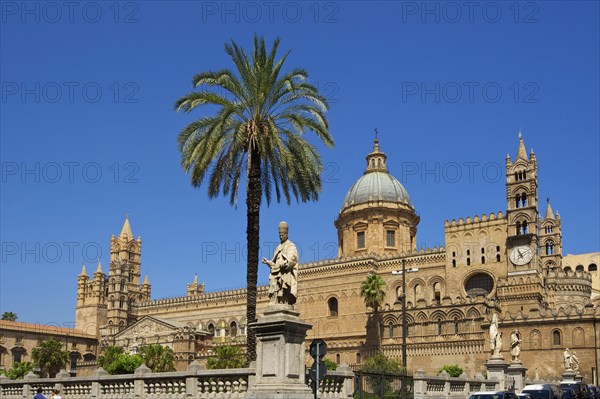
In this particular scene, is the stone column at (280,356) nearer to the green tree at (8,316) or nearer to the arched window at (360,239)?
the arched window at (360,239)

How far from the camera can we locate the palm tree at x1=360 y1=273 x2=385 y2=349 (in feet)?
218

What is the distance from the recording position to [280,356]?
1515 centimetres

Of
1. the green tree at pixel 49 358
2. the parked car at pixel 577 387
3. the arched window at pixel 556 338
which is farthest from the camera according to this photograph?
the green tree at pixel 49 358

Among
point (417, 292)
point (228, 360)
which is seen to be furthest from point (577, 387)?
point (417, 292)

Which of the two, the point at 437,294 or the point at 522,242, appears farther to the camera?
the point at 437,294

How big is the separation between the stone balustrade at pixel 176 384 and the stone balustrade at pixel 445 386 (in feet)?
24.6

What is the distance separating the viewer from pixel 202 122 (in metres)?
27.0

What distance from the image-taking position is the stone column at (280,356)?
15039mm

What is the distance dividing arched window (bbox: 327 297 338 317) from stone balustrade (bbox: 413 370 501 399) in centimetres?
4219

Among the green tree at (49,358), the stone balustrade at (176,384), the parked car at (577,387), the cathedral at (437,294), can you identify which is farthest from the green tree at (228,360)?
the stone balustrade at (176,384)

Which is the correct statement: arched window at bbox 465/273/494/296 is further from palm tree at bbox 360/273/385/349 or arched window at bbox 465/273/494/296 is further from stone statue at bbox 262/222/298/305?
stone statue at bbox 262/222/298/305

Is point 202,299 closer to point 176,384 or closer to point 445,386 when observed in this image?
point 445,386

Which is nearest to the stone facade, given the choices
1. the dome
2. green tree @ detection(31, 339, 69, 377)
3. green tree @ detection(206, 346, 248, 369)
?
green tree @ detection(31, 339, 69, 377)

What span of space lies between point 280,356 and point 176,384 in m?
5.28
